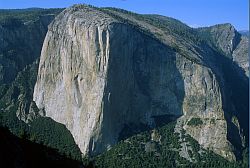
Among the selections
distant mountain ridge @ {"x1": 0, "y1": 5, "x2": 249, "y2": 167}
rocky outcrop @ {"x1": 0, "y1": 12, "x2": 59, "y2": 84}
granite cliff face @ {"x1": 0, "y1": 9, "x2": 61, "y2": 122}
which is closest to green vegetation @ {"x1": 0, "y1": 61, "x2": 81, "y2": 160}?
granite cliff face @ {"x1": 0, "y1": 9, "x2": 61, "y2": 122}

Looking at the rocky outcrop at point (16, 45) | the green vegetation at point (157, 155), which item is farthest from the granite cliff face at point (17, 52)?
the green vegetation at point (157, 155)

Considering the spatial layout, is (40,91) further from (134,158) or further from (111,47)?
(134,158)

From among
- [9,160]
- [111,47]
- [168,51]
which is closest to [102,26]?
[111,47]

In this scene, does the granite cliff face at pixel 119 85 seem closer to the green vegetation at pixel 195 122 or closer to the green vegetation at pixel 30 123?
the green vegetation at pixel 195 122

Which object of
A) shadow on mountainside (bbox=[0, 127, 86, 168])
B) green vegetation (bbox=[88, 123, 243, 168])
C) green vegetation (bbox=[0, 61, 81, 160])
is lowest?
green vegetation (bbox=[88, 123, 243, 168])

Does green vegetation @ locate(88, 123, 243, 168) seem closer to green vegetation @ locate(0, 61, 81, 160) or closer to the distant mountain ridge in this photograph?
the distant mountain ridge

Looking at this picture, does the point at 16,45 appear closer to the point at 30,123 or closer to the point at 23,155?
the point at 30,123


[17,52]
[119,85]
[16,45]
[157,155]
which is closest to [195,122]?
[157,155]

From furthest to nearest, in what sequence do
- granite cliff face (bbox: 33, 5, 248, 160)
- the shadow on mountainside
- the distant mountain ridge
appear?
granite cliff face (bbox: 33, 5, 248, 160)
the distant mountain ridge
the shadow on mountainside
